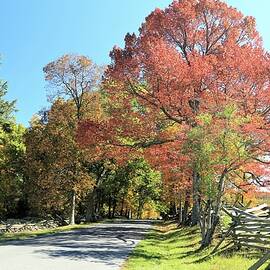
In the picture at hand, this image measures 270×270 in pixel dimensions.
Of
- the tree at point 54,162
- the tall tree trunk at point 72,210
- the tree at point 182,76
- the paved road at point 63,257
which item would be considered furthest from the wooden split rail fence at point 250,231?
the tall tree trunk at point 72,210

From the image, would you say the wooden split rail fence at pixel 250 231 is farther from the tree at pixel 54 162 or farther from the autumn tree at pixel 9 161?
the autumn tree at pixel 9 161

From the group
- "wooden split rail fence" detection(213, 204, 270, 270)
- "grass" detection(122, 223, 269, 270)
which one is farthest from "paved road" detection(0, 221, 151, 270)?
"wooden split rail fence" detection(213, 204, 270, 270)

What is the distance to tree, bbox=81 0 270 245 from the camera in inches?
942

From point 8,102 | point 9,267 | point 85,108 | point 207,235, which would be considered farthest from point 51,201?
point 9,267

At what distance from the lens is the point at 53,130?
3900cm

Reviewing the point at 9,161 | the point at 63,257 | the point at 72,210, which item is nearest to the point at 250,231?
the point at 63,257

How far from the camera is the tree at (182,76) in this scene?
78.5ft

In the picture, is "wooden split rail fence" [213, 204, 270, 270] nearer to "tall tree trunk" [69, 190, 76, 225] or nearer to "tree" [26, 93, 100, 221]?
"tree" [26, 93, 100, 221]

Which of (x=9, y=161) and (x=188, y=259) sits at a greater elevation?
(x=9, y=161)

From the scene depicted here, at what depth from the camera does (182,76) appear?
23828mm

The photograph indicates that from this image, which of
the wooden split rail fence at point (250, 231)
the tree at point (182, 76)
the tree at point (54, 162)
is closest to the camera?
the wooden split rail fence at point (250, 231)

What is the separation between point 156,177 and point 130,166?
360cm

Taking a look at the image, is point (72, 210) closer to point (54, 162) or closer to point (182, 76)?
point (54, 162)

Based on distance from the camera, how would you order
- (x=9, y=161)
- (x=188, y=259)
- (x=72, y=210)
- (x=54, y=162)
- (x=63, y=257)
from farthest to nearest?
(x=9, y=161), (x=72, y=210), (x=54, y=162), (x=188, y=259), (x=63, y=257)
